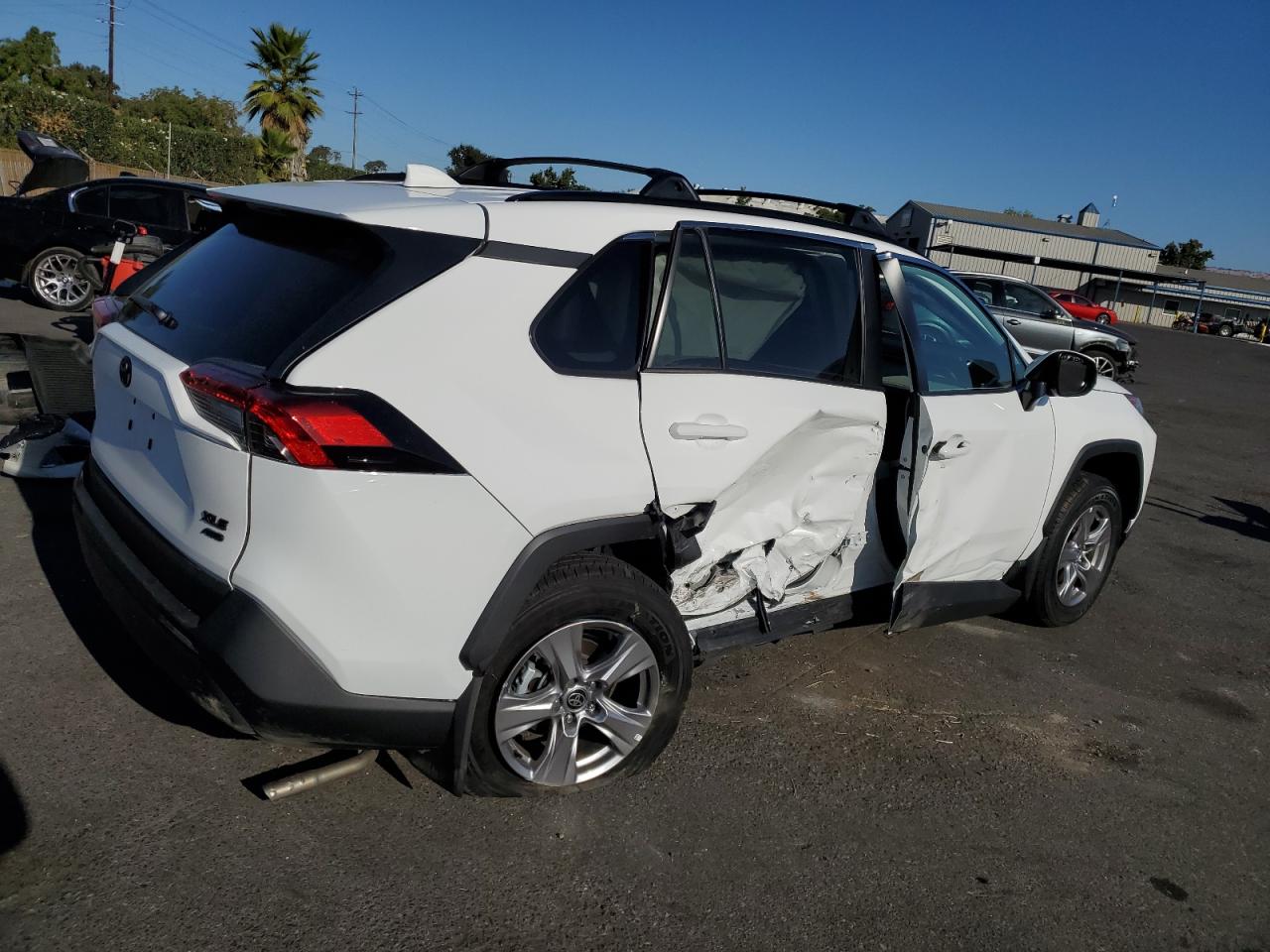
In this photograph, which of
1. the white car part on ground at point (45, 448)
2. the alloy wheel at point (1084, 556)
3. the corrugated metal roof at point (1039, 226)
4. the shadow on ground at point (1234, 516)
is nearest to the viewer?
the alloy wheel at point (1084, 556)

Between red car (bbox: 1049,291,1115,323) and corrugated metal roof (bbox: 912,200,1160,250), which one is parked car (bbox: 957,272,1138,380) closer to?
red car (bbox: 1049,291,1115,323)

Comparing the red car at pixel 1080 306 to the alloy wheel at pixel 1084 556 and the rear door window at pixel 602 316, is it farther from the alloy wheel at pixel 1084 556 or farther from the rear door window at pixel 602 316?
the rear door window at pixel 602 316

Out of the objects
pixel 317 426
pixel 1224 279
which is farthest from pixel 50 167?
pixel 1224 279

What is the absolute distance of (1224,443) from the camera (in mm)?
13008

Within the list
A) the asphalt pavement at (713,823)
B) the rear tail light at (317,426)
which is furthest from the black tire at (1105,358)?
the rear tail light at (317,426)

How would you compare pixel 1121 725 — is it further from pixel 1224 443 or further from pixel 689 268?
pixel 1224 443

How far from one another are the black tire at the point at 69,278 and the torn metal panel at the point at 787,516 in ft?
35.5

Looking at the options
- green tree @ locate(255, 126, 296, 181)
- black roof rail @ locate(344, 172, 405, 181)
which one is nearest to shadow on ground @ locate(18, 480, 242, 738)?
black roof rail @ locate(344, 172, 405, 181)

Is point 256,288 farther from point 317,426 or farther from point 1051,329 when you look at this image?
point 1051,329

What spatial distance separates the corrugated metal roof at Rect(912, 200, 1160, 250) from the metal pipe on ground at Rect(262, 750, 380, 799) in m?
69.3

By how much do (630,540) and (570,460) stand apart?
0.37 meters

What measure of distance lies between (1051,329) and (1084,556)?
15604 millimetres

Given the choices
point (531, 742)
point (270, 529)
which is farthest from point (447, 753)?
point (270, 529)

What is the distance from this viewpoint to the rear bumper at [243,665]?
96.3 inches
